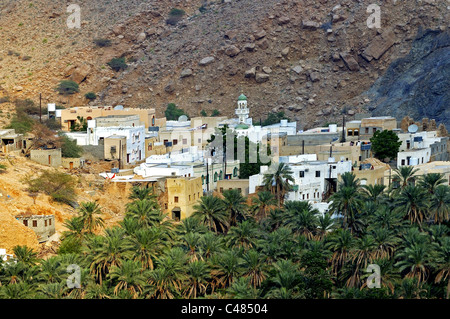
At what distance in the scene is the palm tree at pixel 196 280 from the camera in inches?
2112

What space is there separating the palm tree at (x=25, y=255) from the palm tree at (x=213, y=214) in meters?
10.0

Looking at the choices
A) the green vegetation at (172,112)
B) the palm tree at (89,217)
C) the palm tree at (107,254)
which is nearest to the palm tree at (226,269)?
the palm tree at (107,254)

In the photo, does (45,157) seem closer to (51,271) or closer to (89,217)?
(89,217)

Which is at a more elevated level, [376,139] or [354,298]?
[376,139]

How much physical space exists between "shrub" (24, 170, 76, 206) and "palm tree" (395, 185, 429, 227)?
1606cm

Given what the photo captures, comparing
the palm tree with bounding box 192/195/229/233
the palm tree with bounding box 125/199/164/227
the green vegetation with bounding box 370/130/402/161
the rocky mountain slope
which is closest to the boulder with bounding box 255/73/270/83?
the rocky mountain slope

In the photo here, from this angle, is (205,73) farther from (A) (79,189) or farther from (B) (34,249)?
(B) (34,249)

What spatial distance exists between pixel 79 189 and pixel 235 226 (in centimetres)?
938

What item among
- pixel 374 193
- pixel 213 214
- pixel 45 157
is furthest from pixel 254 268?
pixel 45 157

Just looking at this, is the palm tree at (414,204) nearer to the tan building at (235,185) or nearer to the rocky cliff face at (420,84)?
the tan building at (235,185)

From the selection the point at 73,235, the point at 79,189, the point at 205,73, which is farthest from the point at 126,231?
the point at 205,73

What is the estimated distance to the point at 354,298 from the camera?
2040 inches
